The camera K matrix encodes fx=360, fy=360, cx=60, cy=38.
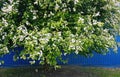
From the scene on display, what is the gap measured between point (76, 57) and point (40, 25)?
13.4 feet

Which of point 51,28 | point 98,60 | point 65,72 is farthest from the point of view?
point 98,60

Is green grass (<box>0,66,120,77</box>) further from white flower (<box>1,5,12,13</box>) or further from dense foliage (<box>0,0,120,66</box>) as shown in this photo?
white flower (<box>1,5,12,13</box>)

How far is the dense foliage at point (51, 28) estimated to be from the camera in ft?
32.5

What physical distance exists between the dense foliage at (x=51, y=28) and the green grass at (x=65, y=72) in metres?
2.29

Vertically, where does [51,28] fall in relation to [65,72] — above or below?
above

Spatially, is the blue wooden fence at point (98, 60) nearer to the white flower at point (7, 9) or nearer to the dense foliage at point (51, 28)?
the dense foliage at point (51, 28)

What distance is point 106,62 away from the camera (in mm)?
14391

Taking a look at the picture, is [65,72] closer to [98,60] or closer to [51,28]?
[98,60]

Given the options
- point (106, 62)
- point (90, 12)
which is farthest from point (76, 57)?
point (90, 12)

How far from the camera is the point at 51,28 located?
10180 millimetres

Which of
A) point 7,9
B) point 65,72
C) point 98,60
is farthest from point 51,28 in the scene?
point 98,60

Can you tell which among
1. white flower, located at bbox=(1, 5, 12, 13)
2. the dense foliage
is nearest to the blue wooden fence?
the dense foliage

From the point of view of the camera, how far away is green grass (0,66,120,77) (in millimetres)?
13172

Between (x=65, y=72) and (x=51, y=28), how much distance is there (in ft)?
12.2
